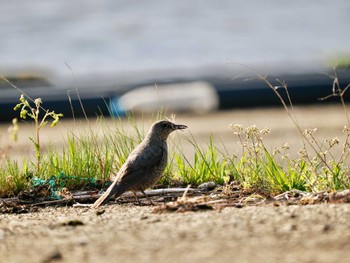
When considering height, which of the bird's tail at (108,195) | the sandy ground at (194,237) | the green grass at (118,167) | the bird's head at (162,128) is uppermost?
the bird's head at (162,128)

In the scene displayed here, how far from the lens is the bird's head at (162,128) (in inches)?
288

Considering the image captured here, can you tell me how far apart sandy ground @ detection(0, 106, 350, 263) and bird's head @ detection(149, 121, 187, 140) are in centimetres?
85

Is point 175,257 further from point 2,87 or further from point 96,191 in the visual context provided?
point 2,87

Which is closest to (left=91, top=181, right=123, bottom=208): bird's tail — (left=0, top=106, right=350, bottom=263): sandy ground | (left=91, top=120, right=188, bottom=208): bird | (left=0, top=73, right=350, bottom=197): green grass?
(left=91, top=120, right=188, bottom=208): bird

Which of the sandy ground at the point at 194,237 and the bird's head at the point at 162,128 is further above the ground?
the bird's head at the point at 162,128

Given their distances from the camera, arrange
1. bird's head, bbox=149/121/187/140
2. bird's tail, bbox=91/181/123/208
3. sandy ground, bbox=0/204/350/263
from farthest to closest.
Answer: bird's head, bbox=149/121/187/140 < bird's tail, bbox=91/181/123/208 < sandy ground, bbox=0/204/350/263

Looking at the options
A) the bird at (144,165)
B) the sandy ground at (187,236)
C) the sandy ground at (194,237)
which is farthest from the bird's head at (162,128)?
the sandy ground at (194,237)

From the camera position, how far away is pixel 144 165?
6.97 m

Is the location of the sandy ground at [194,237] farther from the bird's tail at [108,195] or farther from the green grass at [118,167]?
the green grass at [118,167]

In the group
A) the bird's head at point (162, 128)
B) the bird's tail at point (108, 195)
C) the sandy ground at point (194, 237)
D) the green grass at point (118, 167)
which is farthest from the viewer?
the bird's head at point (162, 128)

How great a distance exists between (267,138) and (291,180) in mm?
8042

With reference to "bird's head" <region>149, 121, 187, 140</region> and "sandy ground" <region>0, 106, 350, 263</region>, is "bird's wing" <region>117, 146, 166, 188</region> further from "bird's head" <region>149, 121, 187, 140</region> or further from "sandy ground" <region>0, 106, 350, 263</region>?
"sandy ground" <region>0, 106, 350, 263</region>

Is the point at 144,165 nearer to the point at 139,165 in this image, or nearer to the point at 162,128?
the point at 139,165

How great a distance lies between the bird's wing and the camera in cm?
686
